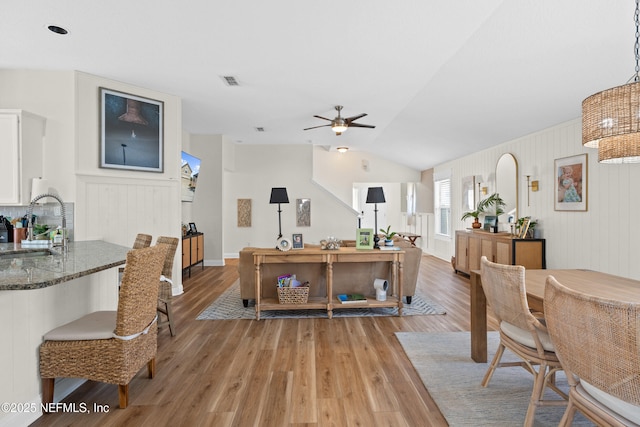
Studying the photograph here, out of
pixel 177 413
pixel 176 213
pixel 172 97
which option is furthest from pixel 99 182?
pixel 177 413

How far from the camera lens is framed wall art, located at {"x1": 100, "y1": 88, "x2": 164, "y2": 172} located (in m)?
4.04

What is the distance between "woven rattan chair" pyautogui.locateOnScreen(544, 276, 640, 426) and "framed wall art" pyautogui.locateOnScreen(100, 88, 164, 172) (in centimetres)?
452

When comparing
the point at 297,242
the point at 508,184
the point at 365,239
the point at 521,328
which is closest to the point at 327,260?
A: the point at 297,242

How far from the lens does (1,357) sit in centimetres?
174

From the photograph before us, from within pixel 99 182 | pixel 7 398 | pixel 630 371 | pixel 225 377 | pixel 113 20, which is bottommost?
pixel 225 377

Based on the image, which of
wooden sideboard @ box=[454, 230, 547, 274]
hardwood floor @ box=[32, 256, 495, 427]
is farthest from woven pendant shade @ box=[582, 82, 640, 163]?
wooden sideboard @ box=[454, 230, 547, 274]

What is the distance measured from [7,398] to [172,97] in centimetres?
391

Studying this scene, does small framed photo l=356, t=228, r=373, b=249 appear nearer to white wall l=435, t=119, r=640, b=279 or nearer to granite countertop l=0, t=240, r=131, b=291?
granite countertop l=0, t=240, r=131, b=291

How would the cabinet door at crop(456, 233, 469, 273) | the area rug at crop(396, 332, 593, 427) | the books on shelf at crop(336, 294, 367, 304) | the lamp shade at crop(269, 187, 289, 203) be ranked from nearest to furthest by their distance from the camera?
the area rug at crop(396, 332, 593, 427), the books on shelf at crop(336, 294, 367, 304), the cabinet door at crop(456, 233, 469, 273), the lamp shade at crop(269, 187, 289, 203)

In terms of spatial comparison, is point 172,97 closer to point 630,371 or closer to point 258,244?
point 258,244

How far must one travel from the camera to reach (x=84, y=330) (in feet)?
6.64

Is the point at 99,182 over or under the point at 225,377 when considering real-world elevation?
over

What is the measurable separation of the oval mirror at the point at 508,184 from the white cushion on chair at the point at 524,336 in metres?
3.88

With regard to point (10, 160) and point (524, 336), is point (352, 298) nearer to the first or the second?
point (524, 336)
